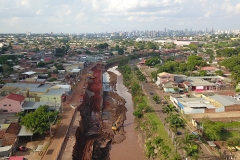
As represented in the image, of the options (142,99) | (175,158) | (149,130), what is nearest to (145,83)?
(142,99)

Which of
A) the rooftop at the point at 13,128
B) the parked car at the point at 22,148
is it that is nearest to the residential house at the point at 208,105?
the parked car at the point at 22,148

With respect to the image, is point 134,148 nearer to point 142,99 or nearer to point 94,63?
point 142,99

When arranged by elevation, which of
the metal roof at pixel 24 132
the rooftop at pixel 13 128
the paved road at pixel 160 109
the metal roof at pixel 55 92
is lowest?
the paved road at pixel 160 109

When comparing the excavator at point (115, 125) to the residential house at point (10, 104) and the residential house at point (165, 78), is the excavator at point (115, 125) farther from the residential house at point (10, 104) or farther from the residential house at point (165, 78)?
the residential house at point (165, 78)

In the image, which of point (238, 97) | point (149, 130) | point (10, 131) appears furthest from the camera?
point (238, 97)

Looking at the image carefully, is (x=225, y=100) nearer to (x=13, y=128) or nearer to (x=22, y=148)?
(x=22, y=148)
